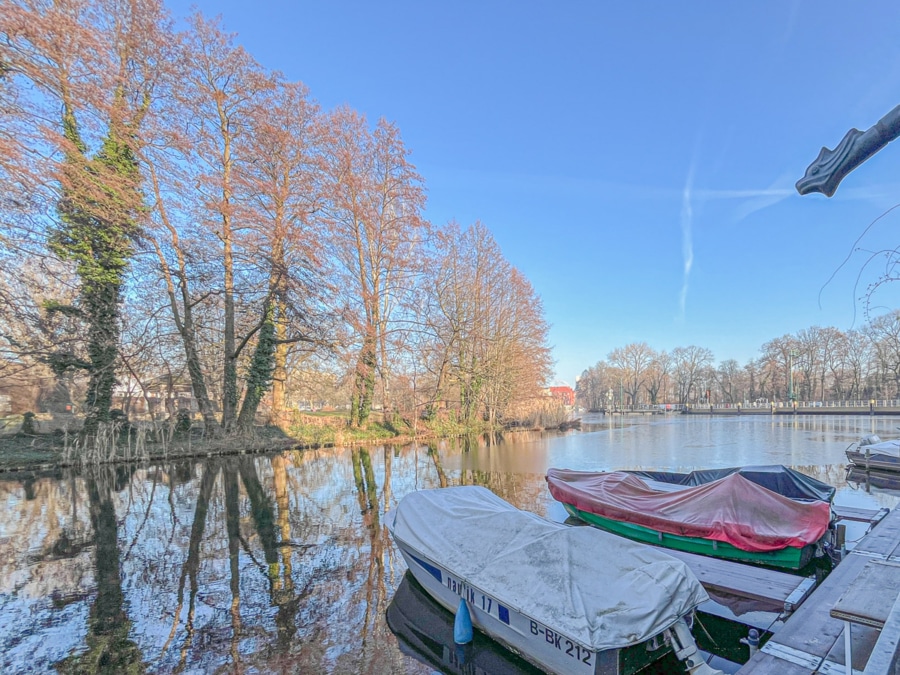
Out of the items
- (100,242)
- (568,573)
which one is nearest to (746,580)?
(568,573)

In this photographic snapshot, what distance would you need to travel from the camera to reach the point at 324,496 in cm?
1198

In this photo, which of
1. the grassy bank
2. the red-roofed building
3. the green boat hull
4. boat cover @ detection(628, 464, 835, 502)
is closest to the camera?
the green boat hull

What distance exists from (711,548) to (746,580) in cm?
107

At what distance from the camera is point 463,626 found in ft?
15.5

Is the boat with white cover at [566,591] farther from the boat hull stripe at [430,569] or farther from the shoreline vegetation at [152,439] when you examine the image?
the shoreline vegetation at [152,439]

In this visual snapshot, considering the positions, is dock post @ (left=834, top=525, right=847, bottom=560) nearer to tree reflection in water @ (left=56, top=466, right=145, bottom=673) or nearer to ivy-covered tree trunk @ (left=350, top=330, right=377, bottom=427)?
tree reflection in water @ (left=56, top=466, right=145, bottom=673)

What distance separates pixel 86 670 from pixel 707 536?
8.66m

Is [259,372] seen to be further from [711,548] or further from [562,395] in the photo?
[562,395]

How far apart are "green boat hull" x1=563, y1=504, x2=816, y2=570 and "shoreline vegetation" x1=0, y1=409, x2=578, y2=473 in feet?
57.2

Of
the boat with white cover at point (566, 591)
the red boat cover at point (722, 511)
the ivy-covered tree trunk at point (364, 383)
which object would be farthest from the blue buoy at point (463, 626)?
the ivy-covered tree trunk at point (364, 383)

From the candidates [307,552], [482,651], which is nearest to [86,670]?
[307,552]

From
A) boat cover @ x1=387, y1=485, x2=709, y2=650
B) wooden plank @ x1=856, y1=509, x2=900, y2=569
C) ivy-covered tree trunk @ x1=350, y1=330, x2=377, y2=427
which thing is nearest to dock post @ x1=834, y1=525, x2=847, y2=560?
wooden plank @ x1=856, y1=509, x2=900, y2=569

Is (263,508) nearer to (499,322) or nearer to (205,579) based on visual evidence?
(205,579)

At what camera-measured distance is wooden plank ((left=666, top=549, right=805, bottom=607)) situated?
591 centimetres
